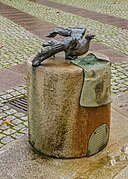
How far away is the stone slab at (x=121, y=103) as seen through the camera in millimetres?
4274

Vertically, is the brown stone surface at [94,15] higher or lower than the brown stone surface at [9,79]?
lower

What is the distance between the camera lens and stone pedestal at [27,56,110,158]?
3.01 meters

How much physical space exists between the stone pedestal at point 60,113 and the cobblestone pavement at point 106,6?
8.15 metres

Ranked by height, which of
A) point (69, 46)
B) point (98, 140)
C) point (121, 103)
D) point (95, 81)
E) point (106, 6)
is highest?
point (69, 46)

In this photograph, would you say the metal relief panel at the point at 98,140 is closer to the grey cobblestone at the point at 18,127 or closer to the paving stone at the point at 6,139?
the paving stone at the point at 6,139

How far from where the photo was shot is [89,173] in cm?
305

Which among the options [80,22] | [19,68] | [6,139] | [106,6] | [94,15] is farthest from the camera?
[106,6]

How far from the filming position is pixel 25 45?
25.0 feet

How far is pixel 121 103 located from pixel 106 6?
8883mm

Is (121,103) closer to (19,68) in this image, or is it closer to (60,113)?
(60,113)

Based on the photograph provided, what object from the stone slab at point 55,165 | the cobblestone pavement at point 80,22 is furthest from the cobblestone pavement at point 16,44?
the stone slab at point 55,165

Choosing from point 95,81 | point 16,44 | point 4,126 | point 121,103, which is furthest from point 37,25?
point 95,81

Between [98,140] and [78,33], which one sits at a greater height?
[78,33]

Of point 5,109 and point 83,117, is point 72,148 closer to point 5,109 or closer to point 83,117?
point 83,117
